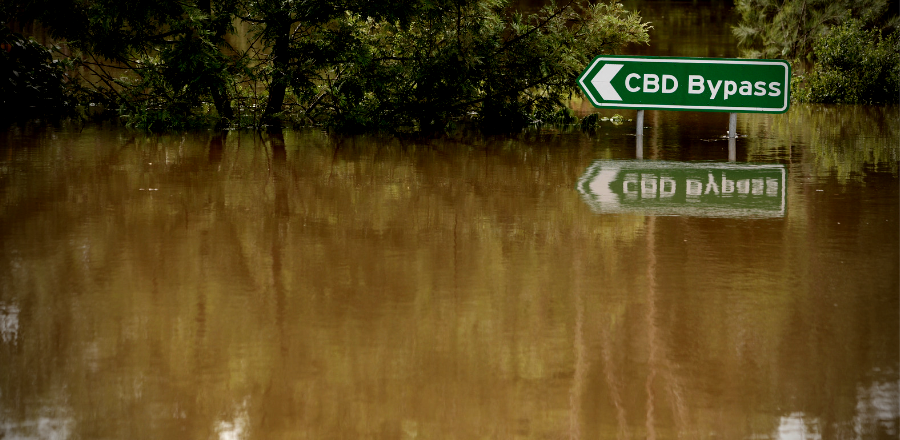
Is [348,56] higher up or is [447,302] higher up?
[348,56]

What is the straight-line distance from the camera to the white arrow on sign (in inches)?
541

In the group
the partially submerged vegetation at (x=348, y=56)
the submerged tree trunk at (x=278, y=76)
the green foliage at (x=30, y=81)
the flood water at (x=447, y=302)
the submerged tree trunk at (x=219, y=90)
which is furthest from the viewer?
the green foliage at (x=30, y=81)

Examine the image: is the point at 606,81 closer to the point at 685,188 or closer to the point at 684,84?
the point at 684,84

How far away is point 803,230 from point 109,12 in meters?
9.26

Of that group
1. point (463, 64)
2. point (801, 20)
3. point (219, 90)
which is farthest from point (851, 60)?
point (219, 90)

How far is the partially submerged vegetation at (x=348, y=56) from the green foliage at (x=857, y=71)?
6.16 metres

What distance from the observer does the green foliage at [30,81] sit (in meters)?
16.9

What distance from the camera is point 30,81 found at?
1731 cm

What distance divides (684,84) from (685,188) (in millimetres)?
4307

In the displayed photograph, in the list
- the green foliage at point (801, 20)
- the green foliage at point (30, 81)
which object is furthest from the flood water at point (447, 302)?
the green foliage at point (801, 20)

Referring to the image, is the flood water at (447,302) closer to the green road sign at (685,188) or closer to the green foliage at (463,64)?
the green road sign at (685,188)

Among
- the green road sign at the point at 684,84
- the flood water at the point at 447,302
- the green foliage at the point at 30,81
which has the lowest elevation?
the flood water at the point at 447,302

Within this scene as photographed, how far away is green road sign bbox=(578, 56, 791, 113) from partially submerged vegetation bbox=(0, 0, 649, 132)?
122 cm

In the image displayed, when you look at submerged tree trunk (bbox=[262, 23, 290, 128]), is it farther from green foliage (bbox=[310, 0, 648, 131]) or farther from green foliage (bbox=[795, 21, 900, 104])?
green foliage (bbox=[795, 21, 900, 104])
